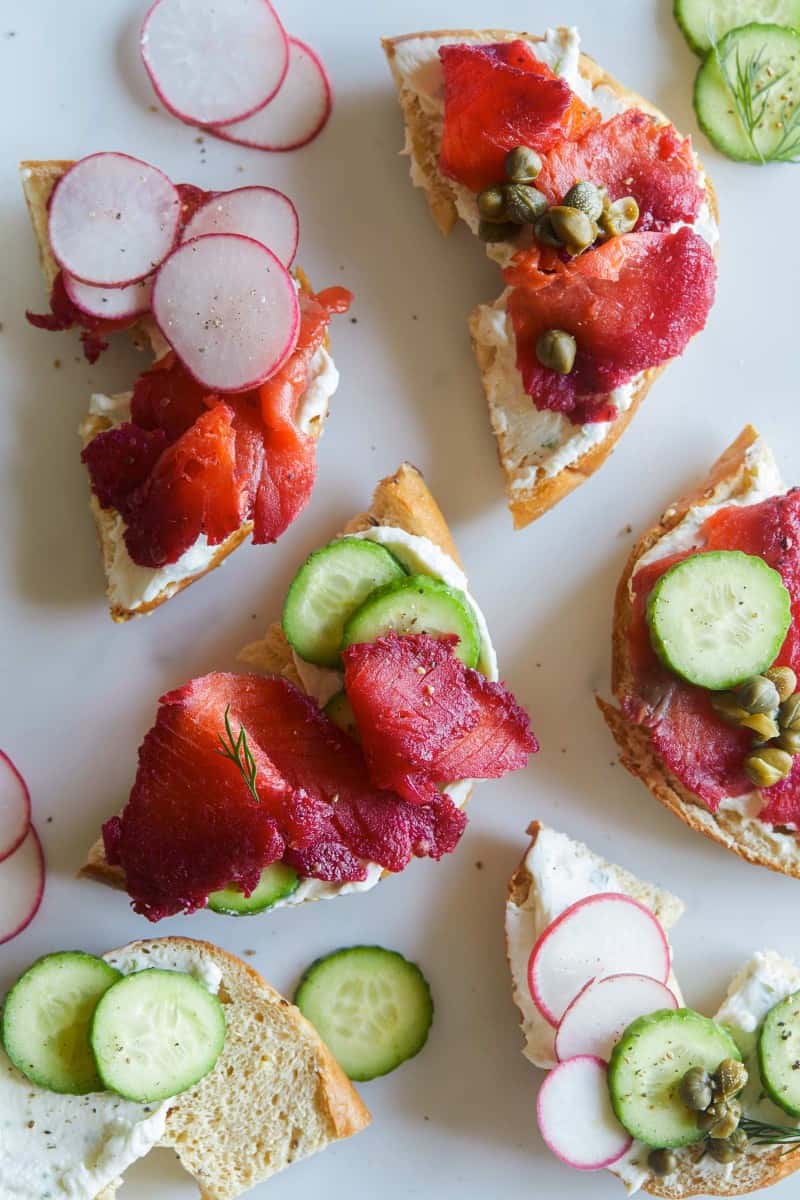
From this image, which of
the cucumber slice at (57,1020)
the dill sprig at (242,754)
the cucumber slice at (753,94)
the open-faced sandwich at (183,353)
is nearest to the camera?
the dill sprig at (242,754)

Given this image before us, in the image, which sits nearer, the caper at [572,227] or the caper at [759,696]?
the caper at [572,227]

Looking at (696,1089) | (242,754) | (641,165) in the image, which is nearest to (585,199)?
(641,165)

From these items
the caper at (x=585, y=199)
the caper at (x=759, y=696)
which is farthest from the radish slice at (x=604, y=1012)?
the caper at (x=585, y=199)

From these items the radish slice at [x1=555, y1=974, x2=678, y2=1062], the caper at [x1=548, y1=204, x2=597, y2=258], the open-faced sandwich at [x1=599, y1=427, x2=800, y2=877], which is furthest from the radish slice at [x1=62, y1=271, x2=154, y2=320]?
the radish slice at [x1=555, y1=974, x2=678, y2=1062]

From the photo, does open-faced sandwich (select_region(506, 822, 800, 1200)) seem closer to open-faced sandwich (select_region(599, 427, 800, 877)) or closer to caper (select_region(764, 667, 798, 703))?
open-faced sandwich (select_region(599, 427, 800, 877))

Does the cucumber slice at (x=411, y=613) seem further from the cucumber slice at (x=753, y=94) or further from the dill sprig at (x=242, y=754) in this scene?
the cucumber slice at (x=753, y=94)

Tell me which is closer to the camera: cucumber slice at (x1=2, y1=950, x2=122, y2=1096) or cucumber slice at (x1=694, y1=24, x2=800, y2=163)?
cucumber slice at (x1=2, y1=950, x2=122, y2=1096)

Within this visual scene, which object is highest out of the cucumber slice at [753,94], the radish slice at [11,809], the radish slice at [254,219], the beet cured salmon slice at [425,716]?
the cucumber slice at [753,94]
